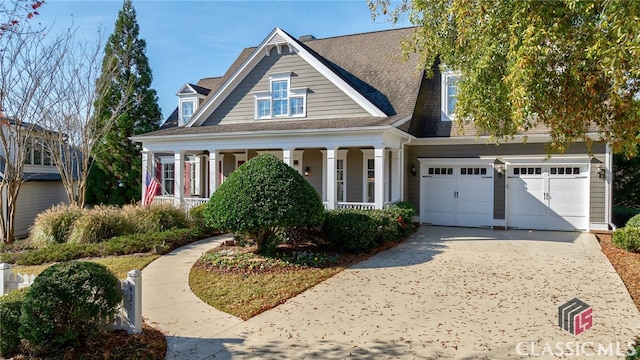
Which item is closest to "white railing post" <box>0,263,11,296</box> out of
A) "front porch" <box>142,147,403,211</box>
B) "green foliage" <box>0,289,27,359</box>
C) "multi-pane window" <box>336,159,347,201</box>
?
"green foliage" <box>0,289,27,359</box>

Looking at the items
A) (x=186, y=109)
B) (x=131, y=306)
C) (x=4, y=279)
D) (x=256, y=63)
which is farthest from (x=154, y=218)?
(x=186, y=109)

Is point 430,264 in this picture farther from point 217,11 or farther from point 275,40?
point 275,40

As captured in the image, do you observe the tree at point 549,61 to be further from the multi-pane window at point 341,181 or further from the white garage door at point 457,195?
the multi-pane window at point 341,181

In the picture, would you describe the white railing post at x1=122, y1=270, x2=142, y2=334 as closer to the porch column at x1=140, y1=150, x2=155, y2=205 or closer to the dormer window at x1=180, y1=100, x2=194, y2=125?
the porch column at x1=140, y1=150, x2=155, y2=205

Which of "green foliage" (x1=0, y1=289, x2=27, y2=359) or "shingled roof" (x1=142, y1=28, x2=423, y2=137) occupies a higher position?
"shingled roof" (x1=142, y1=28, x2=423, y2=137)

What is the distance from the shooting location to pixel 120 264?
8.50 meters

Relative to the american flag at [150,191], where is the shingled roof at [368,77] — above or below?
above

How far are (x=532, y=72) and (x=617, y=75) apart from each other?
37.2 inches

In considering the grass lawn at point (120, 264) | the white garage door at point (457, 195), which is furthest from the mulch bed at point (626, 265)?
the grass lawn at point (120, 264)

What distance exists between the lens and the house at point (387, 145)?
1258 cm

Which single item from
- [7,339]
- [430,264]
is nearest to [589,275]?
[430,264]

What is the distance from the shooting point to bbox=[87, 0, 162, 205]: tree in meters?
19.4

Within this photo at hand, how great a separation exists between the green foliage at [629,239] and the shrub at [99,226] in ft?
44.1

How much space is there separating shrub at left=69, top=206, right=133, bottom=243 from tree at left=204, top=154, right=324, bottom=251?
4224 mm
